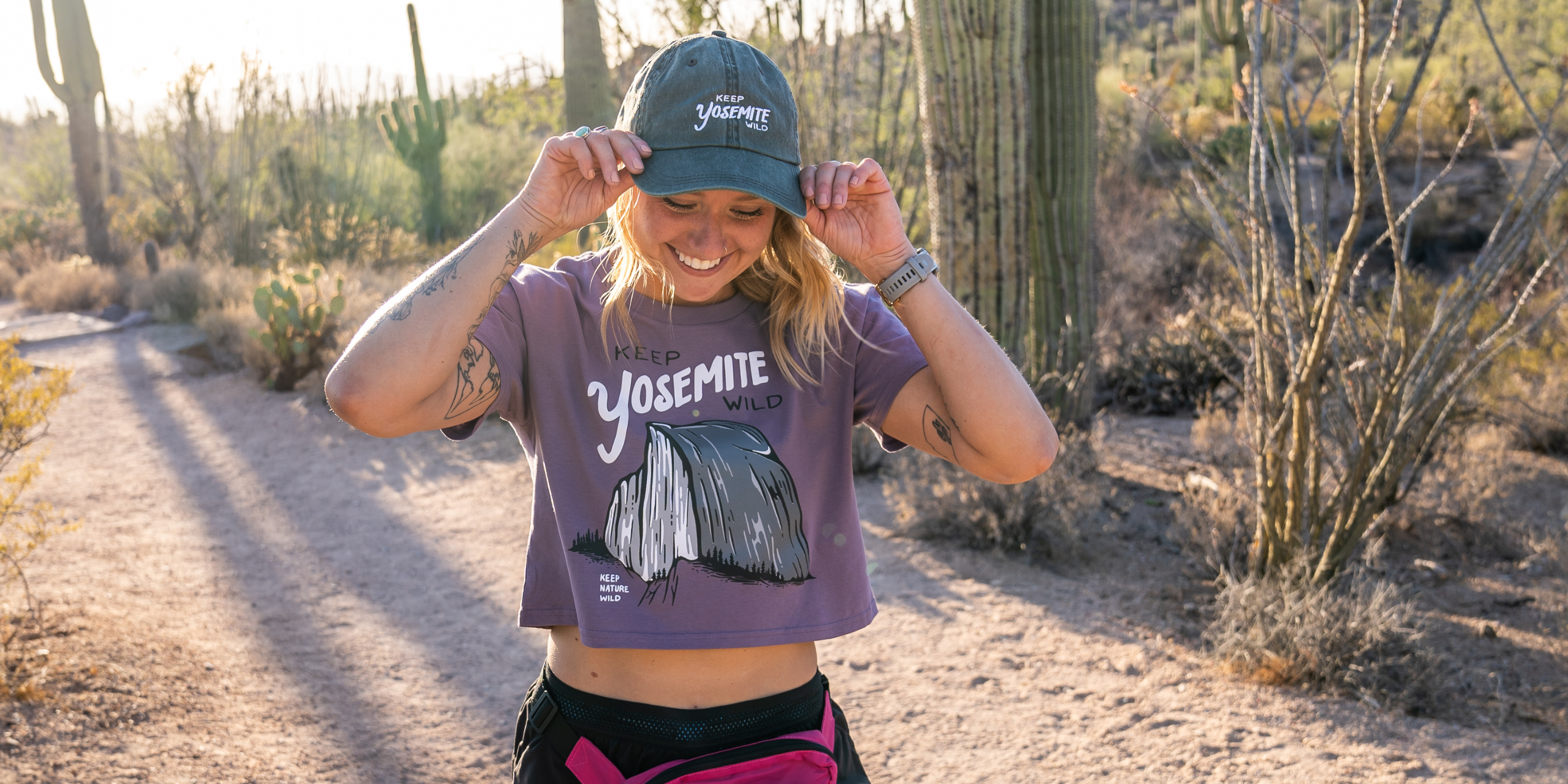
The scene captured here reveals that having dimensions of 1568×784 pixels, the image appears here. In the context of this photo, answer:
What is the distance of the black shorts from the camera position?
62.1 inches

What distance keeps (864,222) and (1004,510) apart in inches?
135

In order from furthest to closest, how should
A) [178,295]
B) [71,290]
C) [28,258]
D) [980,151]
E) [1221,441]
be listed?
[28,258], [71,290], [178,295], [1221,441], [980,151]

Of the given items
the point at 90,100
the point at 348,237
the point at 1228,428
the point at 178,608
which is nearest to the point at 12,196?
the point at 90,100

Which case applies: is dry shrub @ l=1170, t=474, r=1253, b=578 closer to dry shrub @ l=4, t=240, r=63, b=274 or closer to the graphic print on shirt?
the graphic print on shirt

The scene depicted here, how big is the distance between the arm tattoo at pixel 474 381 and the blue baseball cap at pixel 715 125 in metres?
0.35

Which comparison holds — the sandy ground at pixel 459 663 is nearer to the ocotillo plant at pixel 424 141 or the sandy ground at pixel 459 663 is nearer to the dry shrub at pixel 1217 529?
the dry shrub at pixel 1217 529

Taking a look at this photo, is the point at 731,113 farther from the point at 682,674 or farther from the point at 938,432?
the point at 682,674

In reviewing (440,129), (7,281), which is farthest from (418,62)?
(7,281)

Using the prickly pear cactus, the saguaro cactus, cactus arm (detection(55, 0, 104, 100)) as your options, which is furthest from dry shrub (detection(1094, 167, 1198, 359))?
cactus arm (detection(55, 0, 104, 100))

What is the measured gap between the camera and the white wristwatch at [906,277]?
1648mm

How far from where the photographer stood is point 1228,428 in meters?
5.63

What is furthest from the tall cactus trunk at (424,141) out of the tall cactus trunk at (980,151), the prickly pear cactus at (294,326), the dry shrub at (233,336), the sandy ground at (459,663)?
the tall cactus trunk at (980,151)

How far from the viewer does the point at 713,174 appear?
1.52 m

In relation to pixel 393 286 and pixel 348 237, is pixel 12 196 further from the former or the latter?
pixel 393 286
